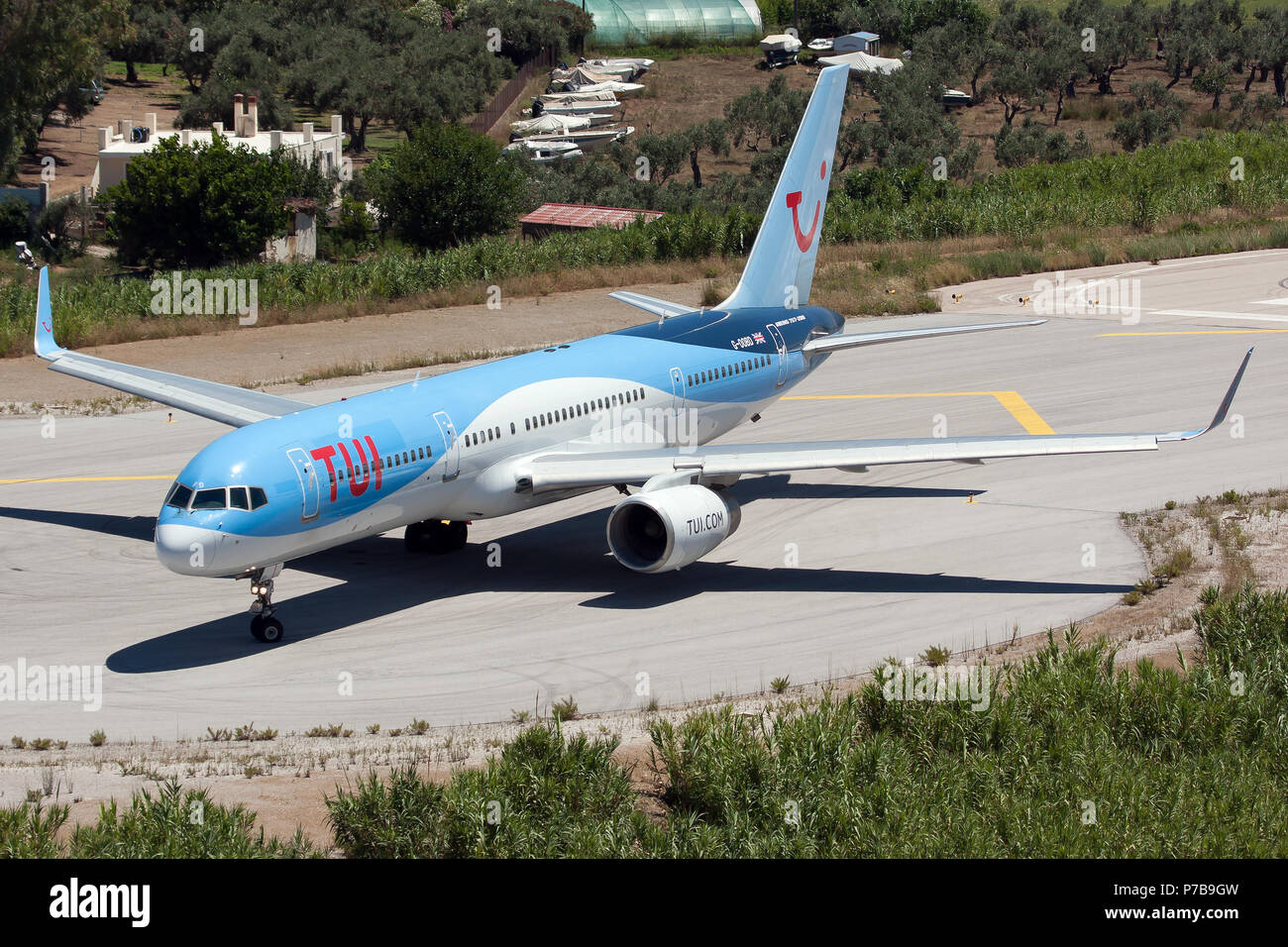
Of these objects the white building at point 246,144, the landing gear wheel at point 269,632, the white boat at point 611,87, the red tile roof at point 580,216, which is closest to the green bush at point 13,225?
the white building at point 246,144

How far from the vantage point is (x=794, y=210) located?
40906 millimetres

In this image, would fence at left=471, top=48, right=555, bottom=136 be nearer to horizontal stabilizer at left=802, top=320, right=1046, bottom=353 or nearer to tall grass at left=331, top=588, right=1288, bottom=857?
horizontal stabilizer at left=802, top=320, right=1046, bottom=353

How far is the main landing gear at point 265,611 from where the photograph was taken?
92.8ft

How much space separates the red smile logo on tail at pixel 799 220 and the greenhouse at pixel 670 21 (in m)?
151

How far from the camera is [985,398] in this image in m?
47.3

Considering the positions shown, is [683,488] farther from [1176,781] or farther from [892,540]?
[1176,781]

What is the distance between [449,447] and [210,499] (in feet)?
18.1

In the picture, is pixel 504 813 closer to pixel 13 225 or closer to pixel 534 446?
pixel 534 446

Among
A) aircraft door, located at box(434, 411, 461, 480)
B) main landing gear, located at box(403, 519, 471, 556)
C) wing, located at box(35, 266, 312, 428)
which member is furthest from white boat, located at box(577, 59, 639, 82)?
aircraft door, located at box(434, 411, 461, 480)

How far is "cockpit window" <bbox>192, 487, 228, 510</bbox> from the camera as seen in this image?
26734mm
